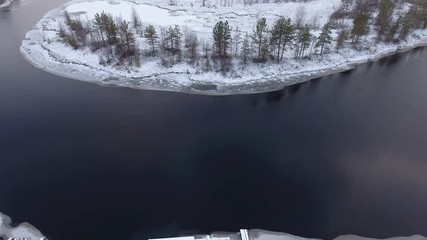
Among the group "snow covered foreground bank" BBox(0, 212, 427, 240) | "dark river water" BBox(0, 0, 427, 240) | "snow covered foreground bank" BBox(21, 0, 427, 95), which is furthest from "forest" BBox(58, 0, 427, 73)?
"snow covered foreground bank" BBox(0, 212, 427, 240)

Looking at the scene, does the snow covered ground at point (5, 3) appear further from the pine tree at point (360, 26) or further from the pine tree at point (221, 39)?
the pine tree at point (360, 26)

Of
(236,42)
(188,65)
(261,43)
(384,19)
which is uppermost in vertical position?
(384,19)

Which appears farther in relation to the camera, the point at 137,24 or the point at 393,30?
the point at 137,24

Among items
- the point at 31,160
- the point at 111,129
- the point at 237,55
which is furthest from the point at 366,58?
the point at 31,160

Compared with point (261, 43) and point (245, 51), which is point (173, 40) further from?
point (261, 43)

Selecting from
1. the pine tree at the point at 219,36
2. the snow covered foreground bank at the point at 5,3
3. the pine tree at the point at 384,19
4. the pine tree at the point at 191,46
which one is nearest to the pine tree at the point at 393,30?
the pine tree at the point at 384,19

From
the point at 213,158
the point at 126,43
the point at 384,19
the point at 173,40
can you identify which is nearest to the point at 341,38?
the point at 384,19
